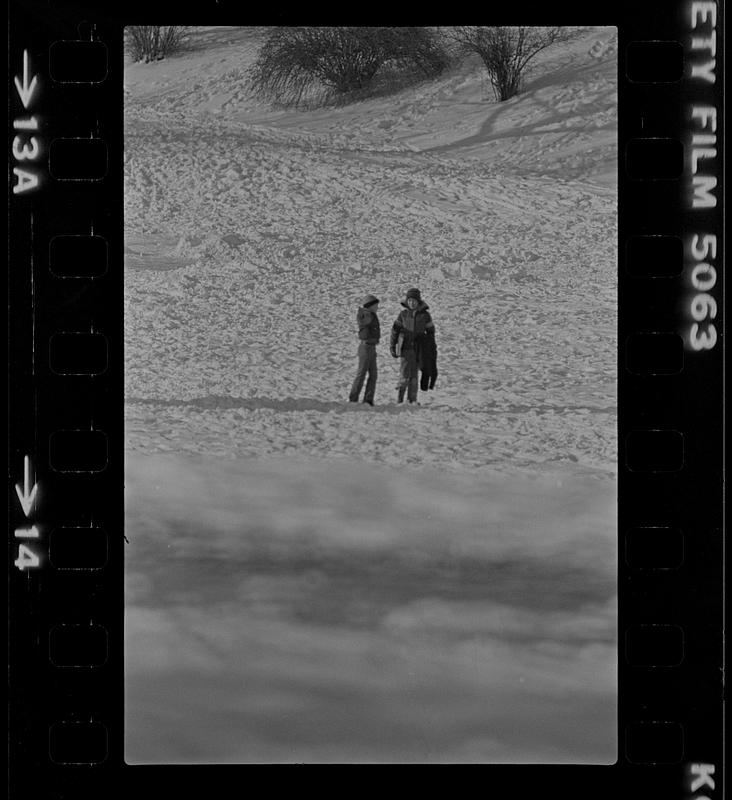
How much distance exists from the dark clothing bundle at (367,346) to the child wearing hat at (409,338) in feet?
0.23

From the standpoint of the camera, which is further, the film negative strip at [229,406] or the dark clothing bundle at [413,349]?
the dark clothing bundle at [413,349]

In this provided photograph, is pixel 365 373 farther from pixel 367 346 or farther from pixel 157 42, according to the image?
pixel 157 42

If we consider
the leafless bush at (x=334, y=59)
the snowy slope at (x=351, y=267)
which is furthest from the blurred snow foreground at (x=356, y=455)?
the leafless bush at (x=334, y=59)

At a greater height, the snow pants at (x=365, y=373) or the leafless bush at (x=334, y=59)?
the leafless bush at (x=334, y=59)

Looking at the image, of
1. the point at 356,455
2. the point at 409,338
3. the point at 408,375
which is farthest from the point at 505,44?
the point at 356,455

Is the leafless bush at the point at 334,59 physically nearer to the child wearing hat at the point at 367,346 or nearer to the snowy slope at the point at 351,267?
the snowy slope at the point at 351,267

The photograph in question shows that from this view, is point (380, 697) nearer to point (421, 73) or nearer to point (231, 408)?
point (231, 408)

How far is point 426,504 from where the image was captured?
5316 millimetres

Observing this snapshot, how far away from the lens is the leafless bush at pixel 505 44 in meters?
5.44

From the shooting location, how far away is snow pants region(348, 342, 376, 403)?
5387mm

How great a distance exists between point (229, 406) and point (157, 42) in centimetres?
142

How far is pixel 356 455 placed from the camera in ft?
17.5
